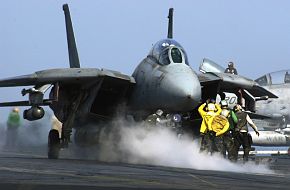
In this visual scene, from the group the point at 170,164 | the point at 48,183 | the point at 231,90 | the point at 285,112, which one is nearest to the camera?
the point at 48,183

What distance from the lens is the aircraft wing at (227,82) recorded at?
16.6 m

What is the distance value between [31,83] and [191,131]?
3.98 m

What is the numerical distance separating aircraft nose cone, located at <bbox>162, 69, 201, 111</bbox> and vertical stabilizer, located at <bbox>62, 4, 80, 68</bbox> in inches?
244

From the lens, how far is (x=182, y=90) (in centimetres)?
1434

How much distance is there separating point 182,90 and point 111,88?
2.62 m

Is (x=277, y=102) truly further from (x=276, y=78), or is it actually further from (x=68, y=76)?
(x=68, y=76)

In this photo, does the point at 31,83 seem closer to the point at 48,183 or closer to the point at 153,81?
the point at 153,81

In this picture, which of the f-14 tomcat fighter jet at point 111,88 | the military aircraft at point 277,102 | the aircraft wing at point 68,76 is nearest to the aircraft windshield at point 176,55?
the f-14 tomcat fighter jet at point 111,88

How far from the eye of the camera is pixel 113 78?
1571 cm

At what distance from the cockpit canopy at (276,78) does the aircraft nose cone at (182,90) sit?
47.5 feet

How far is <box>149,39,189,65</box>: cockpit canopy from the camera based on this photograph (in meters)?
15.7

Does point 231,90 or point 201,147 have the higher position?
point 231,90

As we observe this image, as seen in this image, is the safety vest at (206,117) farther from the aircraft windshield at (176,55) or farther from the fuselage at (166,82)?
the aircraft windshield at (176,55)

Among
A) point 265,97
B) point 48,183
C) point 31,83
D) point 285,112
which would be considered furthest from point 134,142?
point 285,112
